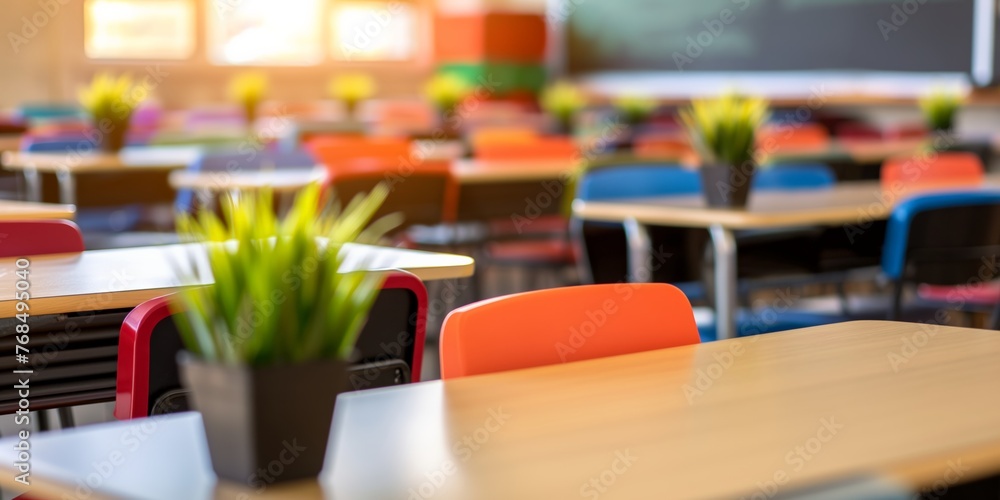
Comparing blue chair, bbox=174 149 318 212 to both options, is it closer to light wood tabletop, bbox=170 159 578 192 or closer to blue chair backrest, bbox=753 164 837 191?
light wood tabletop, bbox=170 159 578 192

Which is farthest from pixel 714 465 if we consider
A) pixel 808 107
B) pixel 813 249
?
pixel 808 107

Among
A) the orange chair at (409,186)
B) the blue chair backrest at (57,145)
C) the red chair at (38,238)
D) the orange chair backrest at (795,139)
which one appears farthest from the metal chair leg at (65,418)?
the orange chair backrest at (795,139)

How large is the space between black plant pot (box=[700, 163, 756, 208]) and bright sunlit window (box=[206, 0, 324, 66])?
31.1 feet

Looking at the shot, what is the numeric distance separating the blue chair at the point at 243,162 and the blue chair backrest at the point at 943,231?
8.04 ft

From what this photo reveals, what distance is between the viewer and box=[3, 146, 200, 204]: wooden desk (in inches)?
201

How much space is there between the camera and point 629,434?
1.25 metres

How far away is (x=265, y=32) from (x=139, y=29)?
4.14 feet

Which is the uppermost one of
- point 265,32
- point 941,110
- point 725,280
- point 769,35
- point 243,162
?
point 265,32

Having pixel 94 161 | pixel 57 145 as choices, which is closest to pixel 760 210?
pixel 94 161

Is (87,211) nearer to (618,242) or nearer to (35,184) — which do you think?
A: (35,184)

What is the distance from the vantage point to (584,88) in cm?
1291

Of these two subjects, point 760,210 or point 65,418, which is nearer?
point 65,418

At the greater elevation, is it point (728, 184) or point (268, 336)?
point (268, 336)

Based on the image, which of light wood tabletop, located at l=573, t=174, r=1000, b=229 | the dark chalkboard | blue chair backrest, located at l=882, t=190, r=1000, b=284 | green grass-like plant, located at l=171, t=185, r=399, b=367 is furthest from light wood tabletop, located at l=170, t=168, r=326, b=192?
the dark chalkboard
